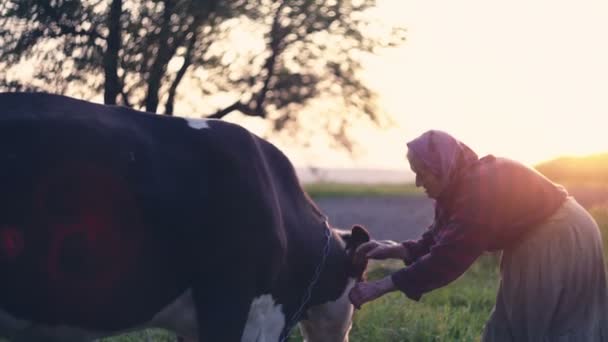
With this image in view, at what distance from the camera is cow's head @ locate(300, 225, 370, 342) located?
233 inches

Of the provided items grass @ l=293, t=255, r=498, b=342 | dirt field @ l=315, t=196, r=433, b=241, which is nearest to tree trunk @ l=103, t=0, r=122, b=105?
grass @ l=293, t=255, r=498, b=342

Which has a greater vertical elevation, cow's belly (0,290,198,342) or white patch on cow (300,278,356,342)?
cow's belly (0,290,198,342)

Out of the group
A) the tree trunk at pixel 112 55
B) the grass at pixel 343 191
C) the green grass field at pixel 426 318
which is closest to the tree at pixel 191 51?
the tree trunk at pixel 112 55

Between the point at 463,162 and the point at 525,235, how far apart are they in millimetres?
530

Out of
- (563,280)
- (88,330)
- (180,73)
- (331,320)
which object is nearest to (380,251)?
(331,320)

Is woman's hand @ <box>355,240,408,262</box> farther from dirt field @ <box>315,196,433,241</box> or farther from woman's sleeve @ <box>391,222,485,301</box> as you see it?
dirt field @ <box>315,196,433,241</box>

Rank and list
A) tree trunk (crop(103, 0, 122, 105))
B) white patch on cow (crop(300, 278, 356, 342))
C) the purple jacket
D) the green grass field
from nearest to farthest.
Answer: the purple jacket → white patch on cow (crop(300, 278, 356, 342)) → the green grass field → tree trunk (crop(103, 0, 122, 105))

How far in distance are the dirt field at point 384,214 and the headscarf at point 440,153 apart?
46.1 ft

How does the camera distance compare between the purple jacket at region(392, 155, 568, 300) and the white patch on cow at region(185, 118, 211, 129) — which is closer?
the purple jacket at region(392, 155, 568, 300)

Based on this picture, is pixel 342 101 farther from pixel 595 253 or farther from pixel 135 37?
pixel 595 253

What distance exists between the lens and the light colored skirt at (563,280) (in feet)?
16.5

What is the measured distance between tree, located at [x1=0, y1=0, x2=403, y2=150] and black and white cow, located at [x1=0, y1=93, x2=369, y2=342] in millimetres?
5648

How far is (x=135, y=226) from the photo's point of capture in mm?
4414

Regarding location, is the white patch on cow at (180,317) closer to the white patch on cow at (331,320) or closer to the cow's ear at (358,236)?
the white patch on cow at (331,320)
